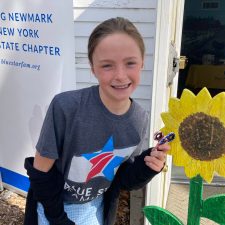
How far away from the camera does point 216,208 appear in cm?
139

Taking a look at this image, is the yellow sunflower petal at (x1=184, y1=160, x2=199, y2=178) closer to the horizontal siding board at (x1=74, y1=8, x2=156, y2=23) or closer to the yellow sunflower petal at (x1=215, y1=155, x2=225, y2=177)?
the yellow sunflower petal at (x1=215, y1=155, x2=225, y2=177)

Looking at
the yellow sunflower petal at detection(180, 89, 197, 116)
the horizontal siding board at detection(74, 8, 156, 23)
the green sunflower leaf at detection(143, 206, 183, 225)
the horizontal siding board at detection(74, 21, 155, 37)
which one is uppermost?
the horizontal siding board at detection(74, 8, 156, 23)

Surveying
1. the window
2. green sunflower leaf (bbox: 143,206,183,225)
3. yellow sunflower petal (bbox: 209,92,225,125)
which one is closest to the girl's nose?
yellow sunflower petal (bbox: 209,92,225,125)

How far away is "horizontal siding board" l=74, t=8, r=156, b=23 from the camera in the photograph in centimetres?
246

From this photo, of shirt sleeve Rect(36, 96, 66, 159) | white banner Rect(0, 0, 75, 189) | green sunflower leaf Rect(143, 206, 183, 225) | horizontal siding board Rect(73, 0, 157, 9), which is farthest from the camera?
horizontal siding board Rect(73, 0, 157, 9)

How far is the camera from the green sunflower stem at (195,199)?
4.53 ft

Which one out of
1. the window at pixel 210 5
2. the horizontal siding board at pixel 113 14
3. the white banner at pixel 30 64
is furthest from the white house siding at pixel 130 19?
the window at pixel 210 5

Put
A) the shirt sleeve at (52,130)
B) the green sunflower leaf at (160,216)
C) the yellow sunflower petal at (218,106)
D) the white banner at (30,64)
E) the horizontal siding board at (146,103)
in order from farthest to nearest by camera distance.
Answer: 1. the horizontal siding board at (146,103)
2. the white banner at (30,64)
3. the green sunflower leaf at (160,216)
4. the shirt sleeve at (52,130)
5. the yellow sunflower petal at (218,106)

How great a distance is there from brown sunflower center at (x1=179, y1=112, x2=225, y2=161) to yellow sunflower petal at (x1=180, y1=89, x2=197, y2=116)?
0.07ft

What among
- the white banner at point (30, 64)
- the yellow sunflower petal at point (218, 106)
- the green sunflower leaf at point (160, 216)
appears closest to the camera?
the yellow sunflower petal at point (218, 106)

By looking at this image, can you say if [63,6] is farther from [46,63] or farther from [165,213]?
[165,213]

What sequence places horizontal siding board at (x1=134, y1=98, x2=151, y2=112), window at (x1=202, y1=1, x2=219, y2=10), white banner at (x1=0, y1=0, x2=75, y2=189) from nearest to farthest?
white banner at (x1=0, y1=0, x2=75, y2=189) < horizontal siding board at (x1=134, y1=98, x2=151, y2=112) < window at (x1=202, y1=1, x2=219, y2=10)

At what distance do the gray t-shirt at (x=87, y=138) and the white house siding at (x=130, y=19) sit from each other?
108 cm

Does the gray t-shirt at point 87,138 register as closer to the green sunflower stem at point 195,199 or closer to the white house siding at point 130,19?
the green sunflower stem at point 195,199
